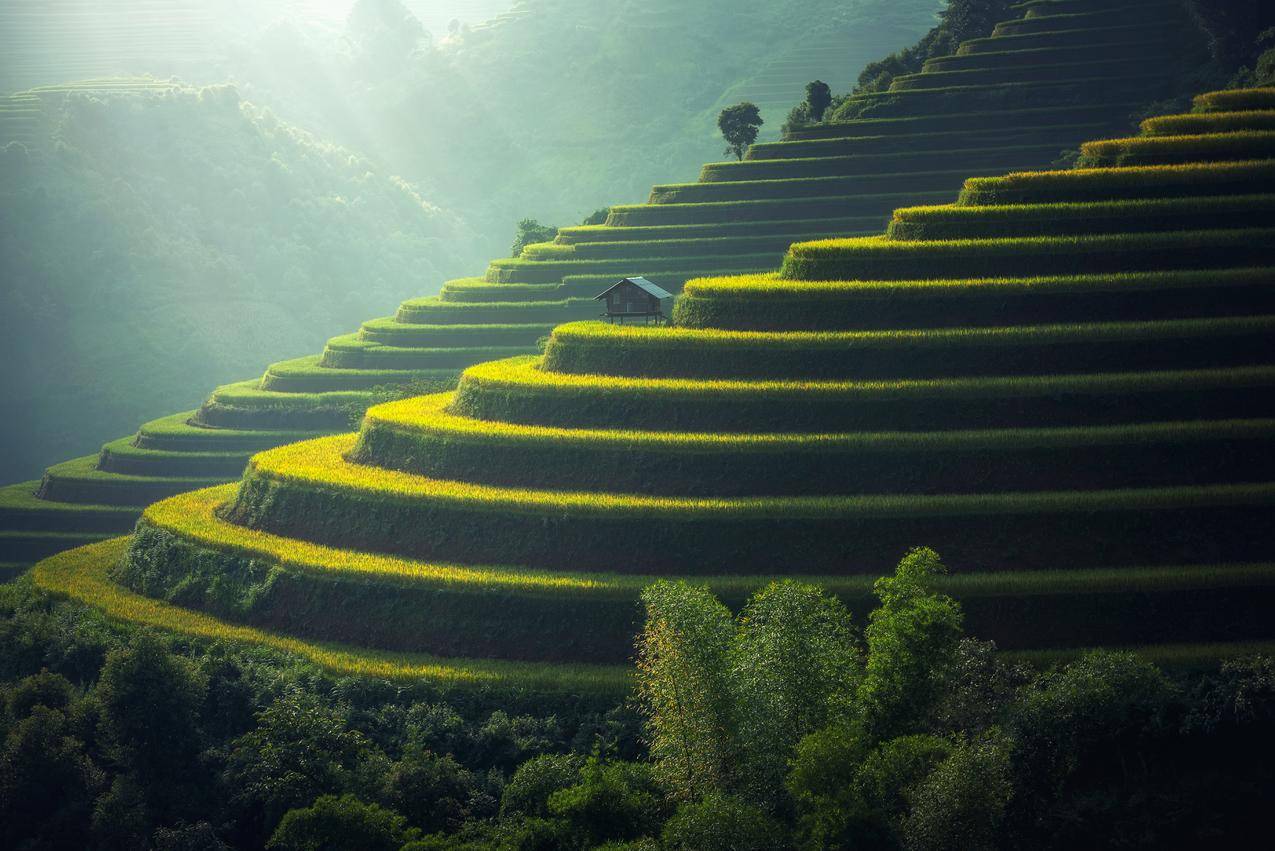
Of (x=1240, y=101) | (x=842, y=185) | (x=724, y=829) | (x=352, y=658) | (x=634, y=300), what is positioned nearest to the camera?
(x=724, y=829)

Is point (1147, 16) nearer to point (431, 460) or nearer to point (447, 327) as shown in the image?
point (447, 327)

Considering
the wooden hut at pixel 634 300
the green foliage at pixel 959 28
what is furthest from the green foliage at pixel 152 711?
the green foliage at pixel 959 28

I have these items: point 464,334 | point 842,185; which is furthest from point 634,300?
point 464,334

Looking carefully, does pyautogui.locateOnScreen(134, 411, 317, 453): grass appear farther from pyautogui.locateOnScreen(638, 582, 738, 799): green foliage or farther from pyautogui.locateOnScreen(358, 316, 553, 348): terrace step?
pyautogui.locateOnScreen(638, 582, 738, 799): green foliage

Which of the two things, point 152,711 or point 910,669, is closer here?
point 910,669

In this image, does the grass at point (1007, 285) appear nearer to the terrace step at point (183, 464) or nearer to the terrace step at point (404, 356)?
the terrace step at point (404, 356)

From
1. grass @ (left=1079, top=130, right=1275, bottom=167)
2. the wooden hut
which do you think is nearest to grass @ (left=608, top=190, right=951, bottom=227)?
grass @ (left=1079, top=130, right=1275, bottom=167)

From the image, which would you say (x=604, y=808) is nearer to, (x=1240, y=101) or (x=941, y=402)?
(x=941, y=402)

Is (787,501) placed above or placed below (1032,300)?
below
